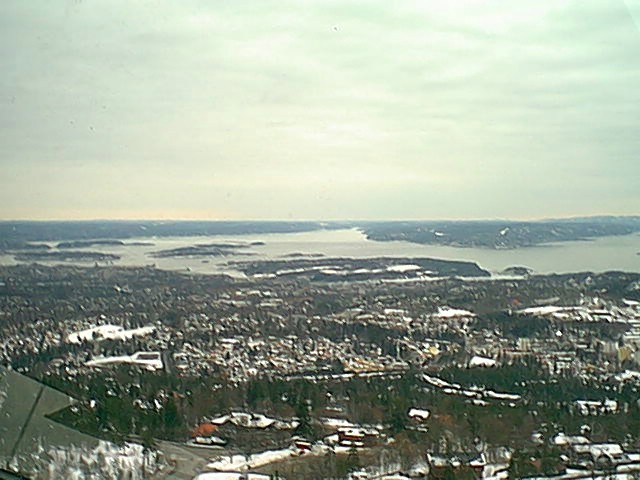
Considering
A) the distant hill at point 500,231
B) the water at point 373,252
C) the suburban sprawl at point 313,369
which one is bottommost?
the suburban sprawl at point 313,369

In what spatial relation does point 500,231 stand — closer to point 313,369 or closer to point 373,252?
point 373,252

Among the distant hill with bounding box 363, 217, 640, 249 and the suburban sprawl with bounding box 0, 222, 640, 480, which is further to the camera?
the distant hill with bounding box 363, 217, 640, 249

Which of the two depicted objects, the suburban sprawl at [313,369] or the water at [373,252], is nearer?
the suburban sprawl at [313,369]

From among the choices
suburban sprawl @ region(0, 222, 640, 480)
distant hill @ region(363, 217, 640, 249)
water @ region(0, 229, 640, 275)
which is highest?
distant hill @ region(363, 217, 640, 249)

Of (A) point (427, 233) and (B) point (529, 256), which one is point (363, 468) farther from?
(B) point (529, 256)

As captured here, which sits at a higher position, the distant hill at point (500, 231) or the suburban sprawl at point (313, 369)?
the distant hill at point (500, 231)

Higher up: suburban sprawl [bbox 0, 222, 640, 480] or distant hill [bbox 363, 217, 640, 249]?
distant hill [bbox 363, 217, 640, 249]

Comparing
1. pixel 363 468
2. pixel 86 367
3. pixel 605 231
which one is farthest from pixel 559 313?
pixel 86 367

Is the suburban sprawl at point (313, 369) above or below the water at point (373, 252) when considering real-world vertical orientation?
below

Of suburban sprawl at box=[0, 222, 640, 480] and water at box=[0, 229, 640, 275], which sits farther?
water at box=[0, 229, 640, 275]
